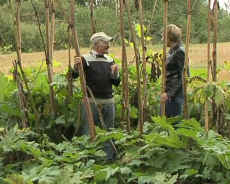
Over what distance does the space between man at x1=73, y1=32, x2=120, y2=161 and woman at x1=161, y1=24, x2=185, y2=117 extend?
1.50 ft

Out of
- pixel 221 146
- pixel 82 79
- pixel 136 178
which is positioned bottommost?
pixel 136 178

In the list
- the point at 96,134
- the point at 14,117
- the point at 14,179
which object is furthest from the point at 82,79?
the point at 14,117

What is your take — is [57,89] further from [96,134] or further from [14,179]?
[14,179]

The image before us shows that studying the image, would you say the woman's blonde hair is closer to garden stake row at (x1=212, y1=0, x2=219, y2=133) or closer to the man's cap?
the man's cap

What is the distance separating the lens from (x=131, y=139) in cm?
339

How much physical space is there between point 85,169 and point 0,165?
2.05ft

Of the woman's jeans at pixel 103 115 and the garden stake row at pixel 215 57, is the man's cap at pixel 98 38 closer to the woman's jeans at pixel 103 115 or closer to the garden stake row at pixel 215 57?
the woman's jeans at pixel 103 115

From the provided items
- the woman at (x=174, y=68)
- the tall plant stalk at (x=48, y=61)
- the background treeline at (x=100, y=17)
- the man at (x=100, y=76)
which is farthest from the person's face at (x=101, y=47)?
the woman at (x=174, y=68)

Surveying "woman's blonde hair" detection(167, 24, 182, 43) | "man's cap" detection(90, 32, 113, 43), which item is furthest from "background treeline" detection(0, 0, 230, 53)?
"woman's blonde hair" detection(167, 24, 182, 43)

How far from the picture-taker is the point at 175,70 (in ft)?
13.7

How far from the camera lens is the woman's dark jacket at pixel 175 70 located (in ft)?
13.5

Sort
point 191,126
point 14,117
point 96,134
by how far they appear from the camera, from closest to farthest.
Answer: point 191,126, point 96,134, point 14,117

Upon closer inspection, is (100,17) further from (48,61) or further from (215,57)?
(215,57)

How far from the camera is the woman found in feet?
13.5
